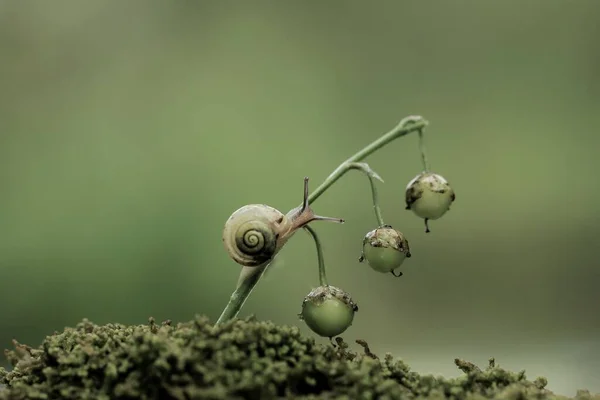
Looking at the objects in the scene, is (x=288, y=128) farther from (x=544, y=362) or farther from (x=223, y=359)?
(x=223, y=359)

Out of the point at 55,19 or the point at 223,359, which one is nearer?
the point at 223,359

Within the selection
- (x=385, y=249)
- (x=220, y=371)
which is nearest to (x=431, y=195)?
(x=385, y=249)

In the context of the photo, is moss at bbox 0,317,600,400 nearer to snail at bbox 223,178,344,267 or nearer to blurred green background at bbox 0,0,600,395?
snail at bbox 223,178,344,267

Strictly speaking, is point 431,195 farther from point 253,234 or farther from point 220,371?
point 220,371

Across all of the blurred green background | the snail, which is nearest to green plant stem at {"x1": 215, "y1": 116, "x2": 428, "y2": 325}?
the snail

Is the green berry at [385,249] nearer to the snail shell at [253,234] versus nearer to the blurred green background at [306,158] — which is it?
the snail shell at [253,234]

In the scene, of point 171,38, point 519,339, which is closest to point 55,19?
point 171,38
